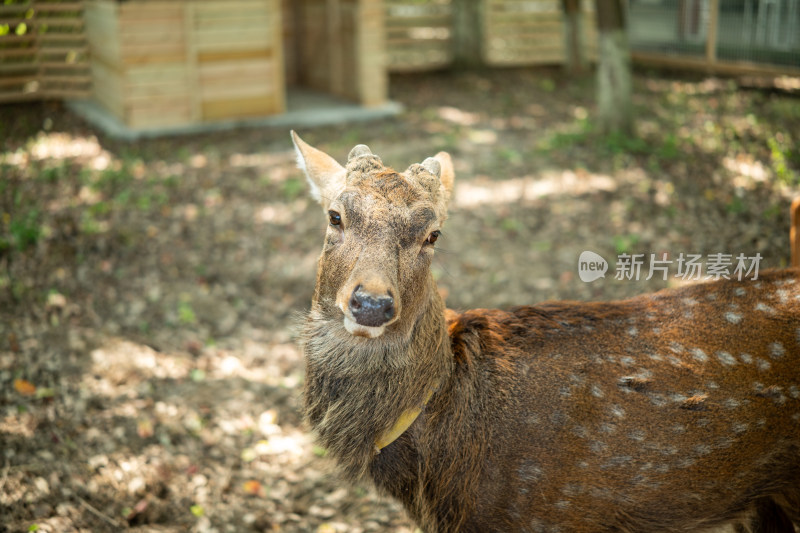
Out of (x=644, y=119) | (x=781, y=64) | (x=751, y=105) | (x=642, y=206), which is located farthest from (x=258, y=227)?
(x=781, y=64)

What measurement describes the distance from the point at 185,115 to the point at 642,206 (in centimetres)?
707

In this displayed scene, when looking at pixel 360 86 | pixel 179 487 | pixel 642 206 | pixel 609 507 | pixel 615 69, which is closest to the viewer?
pixel 609 507

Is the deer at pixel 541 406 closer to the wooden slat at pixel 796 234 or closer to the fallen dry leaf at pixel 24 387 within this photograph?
the wooden slat at pixel 796 234

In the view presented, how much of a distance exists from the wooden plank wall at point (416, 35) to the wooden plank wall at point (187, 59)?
4.62 metres

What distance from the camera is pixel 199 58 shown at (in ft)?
34.2

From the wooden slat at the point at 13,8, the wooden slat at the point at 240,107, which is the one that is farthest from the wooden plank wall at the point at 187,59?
the wooden slat at the point at 13,8

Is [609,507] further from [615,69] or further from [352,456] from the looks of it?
[615,69]

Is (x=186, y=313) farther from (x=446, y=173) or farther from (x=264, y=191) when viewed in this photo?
(x=446, y=173)

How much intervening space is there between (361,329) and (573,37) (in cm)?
1292

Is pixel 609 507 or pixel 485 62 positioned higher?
pixel 485 62

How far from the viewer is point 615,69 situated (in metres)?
9.19
